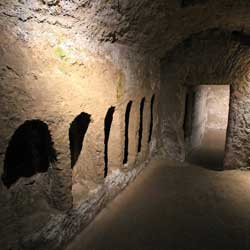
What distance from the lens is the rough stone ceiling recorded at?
2346mm

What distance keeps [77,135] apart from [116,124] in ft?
2.30

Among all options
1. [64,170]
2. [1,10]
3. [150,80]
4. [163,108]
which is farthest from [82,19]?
[163,108]

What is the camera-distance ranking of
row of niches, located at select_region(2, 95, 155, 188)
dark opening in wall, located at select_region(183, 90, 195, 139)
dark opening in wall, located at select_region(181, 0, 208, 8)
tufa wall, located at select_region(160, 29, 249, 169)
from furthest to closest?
dark opening in wall, located at select_region(183, 90, 195, 139)
tufa wall, located at select_region(160, 29, 249, 169)
dark opening in wall, located at select_region(181, 0, 208, 8)
row of niches, located at select_region(2, 95, 155, 188)

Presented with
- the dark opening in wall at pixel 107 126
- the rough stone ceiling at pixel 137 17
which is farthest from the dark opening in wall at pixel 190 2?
the dark opening in wall at pixel 107 126

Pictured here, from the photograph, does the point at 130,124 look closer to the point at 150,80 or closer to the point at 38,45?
the point at 150,80

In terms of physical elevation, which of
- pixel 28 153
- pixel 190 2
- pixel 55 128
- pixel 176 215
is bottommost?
pixel 176 215

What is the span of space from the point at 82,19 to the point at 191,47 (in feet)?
11.4

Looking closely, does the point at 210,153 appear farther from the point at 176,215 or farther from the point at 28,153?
the point at 28,153

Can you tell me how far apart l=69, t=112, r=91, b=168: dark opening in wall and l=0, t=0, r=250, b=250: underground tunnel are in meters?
0.02

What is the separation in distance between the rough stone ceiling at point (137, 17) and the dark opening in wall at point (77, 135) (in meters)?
1.23

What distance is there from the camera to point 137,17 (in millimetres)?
3496

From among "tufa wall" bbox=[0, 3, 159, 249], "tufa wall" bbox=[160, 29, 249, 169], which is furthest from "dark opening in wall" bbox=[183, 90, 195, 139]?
"tufa wall" bbox=[0, 3, 159, 249]

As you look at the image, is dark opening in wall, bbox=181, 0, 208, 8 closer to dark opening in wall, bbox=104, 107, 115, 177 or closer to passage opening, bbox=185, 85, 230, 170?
dark opening in wall, bbox=104, 107, 115, 177

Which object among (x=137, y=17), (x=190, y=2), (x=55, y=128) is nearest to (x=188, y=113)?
(x=190, y=2)
